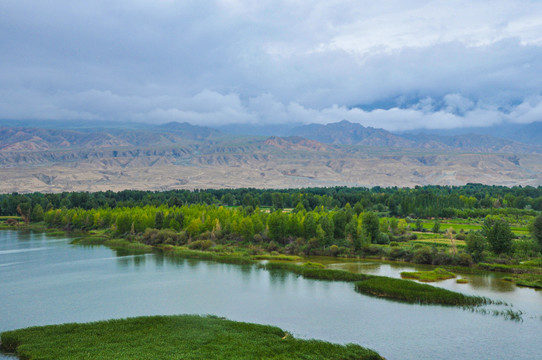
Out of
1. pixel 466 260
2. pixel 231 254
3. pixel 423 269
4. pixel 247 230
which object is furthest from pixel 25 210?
pixel 466 260

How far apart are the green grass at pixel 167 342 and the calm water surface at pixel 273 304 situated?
2.85 m

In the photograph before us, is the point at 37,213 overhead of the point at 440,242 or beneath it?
overhead

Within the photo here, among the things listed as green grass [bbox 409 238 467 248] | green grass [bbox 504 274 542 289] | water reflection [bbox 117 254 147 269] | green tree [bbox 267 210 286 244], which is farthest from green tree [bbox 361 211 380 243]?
water reflection [bbox 117 254 147 269]

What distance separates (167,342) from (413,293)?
23.5 meters

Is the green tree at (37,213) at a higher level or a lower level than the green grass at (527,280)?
higher

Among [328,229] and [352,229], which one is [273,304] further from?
[328,229]

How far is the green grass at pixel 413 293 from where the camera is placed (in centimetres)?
3966

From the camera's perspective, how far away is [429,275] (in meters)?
50.2

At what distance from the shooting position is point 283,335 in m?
31.4

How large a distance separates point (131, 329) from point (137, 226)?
5646 cm

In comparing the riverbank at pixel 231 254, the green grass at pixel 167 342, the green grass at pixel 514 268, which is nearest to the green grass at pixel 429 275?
the riverbank at pixel 231 254

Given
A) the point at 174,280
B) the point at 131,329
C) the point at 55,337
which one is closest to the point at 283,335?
the point at 131,329

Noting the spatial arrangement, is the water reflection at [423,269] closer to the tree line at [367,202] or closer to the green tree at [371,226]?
the green tree at [371,226]

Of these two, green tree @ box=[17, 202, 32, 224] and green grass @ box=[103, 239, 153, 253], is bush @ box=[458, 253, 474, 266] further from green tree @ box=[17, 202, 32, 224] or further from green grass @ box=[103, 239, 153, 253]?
green tree @ box=[17, 202, 32, 224]
